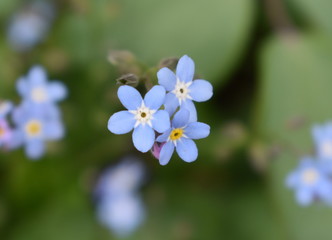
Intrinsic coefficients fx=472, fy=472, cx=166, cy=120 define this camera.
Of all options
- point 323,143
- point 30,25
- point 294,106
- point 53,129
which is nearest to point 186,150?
point 53,129

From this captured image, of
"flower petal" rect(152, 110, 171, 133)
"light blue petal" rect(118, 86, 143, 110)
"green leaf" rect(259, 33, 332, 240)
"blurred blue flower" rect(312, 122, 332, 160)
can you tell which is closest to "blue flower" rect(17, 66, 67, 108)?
"light blue petal" rect(118, 86, 143, 110)

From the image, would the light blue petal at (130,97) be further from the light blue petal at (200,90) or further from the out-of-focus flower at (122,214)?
the out-of-focus flower at (122,214)

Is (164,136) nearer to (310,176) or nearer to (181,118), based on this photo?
(181,118)

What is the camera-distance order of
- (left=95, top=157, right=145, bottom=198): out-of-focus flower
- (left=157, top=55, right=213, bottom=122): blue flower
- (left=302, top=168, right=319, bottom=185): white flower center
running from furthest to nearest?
(left=95, top=157, right=145, bottom=198): out-of-focus flower → (left=302, top=168, right=319, bottom=185): white flower center → (left=157, top=55, right=213, bottom=122): blue flower

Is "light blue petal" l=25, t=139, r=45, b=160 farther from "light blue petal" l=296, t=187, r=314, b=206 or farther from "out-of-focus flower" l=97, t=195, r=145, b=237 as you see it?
"light blue petal" l=296, t=187, r=314, b=206

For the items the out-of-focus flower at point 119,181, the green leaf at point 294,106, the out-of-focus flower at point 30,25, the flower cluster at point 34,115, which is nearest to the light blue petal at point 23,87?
the flower cluster at point 34,115

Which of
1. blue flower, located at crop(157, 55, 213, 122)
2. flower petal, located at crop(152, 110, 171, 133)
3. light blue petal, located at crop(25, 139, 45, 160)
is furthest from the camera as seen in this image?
light blue petal, located at crop(25, 139, 45, 160)
